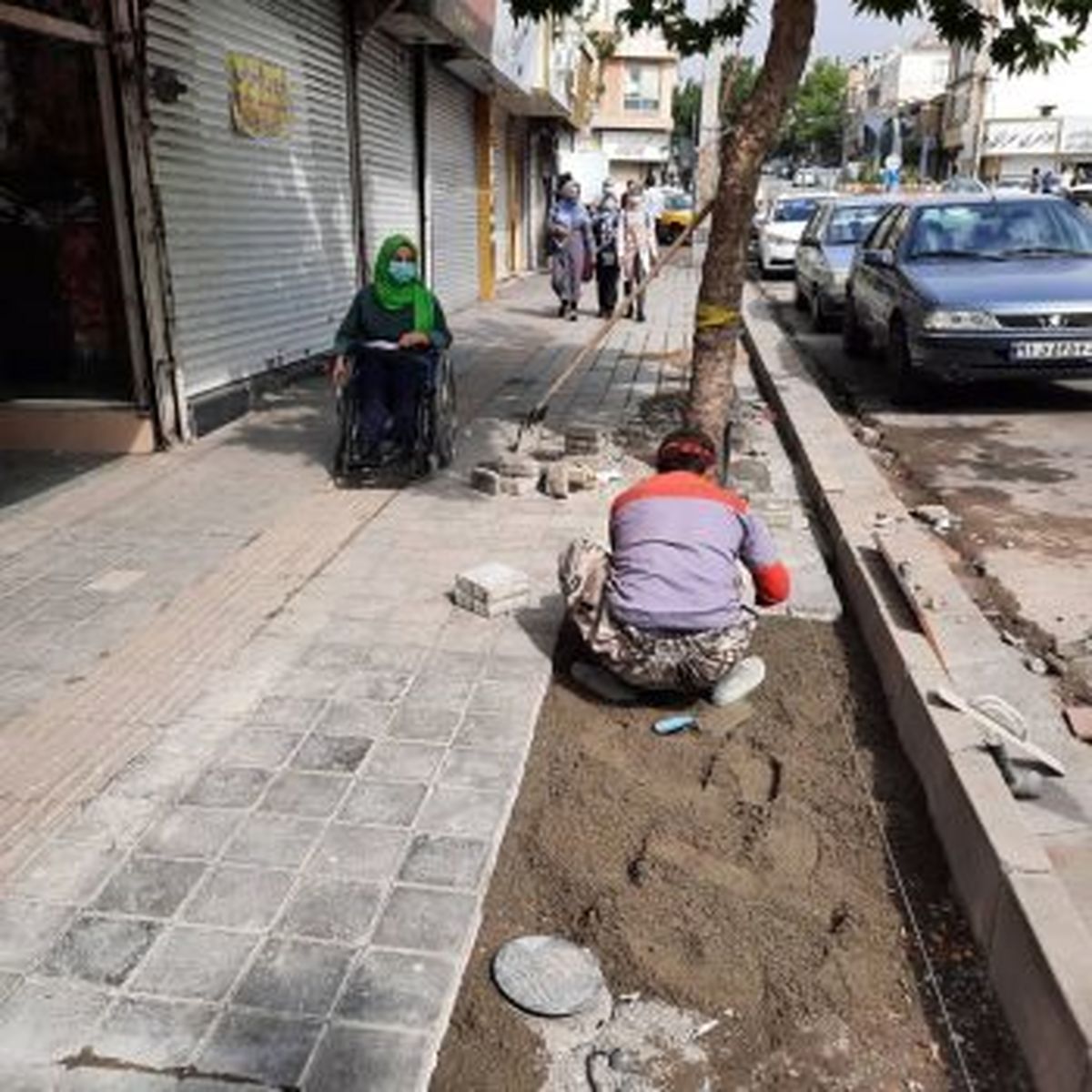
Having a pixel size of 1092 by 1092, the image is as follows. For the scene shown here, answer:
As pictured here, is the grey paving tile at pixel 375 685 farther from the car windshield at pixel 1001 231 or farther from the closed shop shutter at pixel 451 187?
the closed shop shutter at pixel 451 187

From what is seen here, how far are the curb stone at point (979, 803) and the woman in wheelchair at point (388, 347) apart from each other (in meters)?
2.56

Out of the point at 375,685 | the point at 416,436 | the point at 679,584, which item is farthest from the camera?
the point at 416,436

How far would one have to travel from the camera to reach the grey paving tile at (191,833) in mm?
3160

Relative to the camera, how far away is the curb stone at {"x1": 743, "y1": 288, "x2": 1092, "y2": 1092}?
2.35 metres

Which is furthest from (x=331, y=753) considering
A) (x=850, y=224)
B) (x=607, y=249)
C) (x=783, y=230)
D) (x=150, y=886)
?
(x=783, y=230)

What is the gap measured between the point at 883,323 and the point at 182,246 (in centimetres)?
601

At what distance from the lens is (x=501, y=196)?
21.3 metres

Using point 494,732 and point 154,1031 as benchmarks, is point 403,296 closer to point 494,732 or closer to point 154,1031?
point 494,732

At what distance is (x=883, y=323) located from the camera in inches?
396

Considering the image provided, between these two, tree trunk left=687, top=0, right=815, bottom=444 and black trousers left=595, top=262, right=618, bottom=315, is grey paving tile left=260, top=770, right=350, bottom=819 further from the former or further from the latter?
black trousers left=595, top=262, right=618, bottom=315

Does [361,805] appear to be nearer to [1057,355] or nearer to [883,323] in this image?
[1057,355]

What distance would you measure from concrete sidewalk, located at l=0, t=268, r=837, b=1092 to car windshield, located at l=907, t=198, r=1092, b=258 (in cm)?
443

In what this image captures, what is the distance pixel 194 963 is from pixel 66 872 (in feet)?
1.95

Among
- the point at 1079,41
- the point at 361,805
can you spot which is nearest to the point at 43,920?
the point at 361,805
